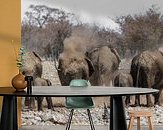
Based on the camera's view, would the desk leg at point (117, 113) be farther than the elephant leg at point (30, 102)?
No

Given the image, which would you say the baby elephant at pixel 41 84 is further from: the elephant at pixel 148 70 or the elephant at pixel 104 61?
the elephant at pixel 148 70

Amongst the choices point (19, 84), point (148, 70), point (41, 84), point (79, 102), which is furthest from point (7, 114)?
point (148, 70)

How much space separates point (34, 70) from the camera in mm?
5227

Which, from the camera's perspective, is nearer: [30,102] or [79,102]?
[79,102]

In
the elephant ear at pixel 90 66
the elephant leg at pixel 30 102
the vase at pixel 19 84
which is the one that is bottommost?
the elephant leg at pixel 30 102

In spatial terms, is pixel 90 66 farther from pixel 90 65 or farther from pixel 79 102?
pixel 79 102

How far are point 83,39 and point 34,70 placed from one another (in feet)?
3.03

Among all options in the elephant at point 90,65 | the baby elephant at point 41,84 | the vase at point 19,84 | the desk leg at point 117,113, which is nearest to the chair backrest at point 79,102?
the elephant at point 90,65

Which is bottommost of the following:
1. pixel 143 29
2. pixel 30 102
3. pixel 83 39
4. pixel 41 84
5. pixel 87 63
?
pixel 30 102

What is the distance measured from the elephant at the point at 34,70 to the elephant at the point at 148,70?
1404 mm

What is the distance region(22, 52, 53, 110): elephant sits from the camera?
5.20 meters

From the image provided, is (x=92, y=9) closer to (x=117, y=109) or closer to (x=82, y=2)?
(x=82, y=2)

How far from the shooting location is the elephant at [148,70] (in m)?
5.14

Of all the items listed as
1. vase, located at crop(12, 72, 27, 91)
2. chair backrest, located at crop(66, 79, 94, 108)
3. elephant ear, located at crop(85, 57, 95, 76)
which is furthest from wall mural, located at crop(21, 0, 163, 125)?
vase, located at crop(12, 72, 27, 91)
